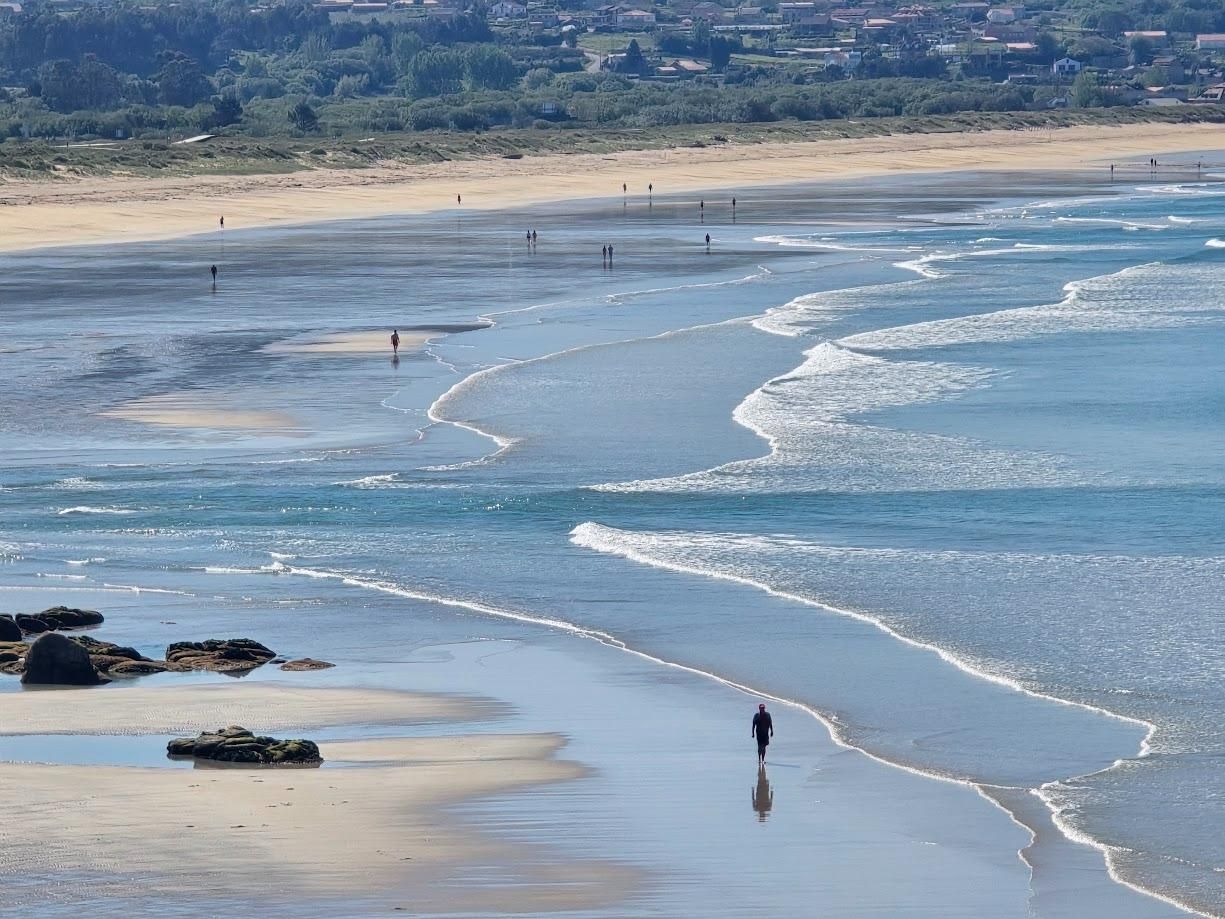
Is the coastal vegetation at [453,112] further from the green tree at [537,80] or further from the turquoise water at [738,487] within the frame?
the turquoise water at [738,487]

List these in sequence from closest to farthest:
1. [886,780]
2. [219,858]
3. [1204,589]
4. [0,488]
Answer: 1. [219,858]
2. [886,780]
3. [1204,589]
4. [0,488]

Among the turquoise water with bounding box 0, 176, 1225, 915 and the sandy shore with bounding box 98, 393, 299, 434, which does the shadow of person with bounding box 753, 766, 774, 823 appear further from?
the sandy shore with bounding box 98, 393, 299, 434

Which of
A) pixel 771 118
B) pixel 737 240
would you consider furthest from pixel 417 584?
pixel 771 118

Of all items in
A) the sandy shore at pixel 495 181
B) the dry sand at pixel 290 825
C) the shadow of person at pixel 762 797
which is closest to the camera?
the dry sand at pixel 290 825

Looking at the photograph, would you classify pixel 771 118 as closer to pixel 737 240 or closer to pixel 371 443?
pixel 737 240

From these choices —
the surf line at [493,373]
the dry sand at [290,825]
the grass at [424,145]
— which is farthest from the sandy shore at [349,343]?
the grass at [424,145]

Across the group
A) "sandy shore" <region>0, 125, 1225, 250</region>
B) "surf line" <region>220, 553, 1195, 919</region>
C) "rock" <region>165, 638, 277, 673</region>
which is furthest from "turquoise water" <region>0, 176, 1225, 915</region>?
"sandy shore" <region>0, 125, 1225, 250</region>

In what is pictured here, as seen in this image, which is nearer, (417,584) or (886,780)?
(886,780)
